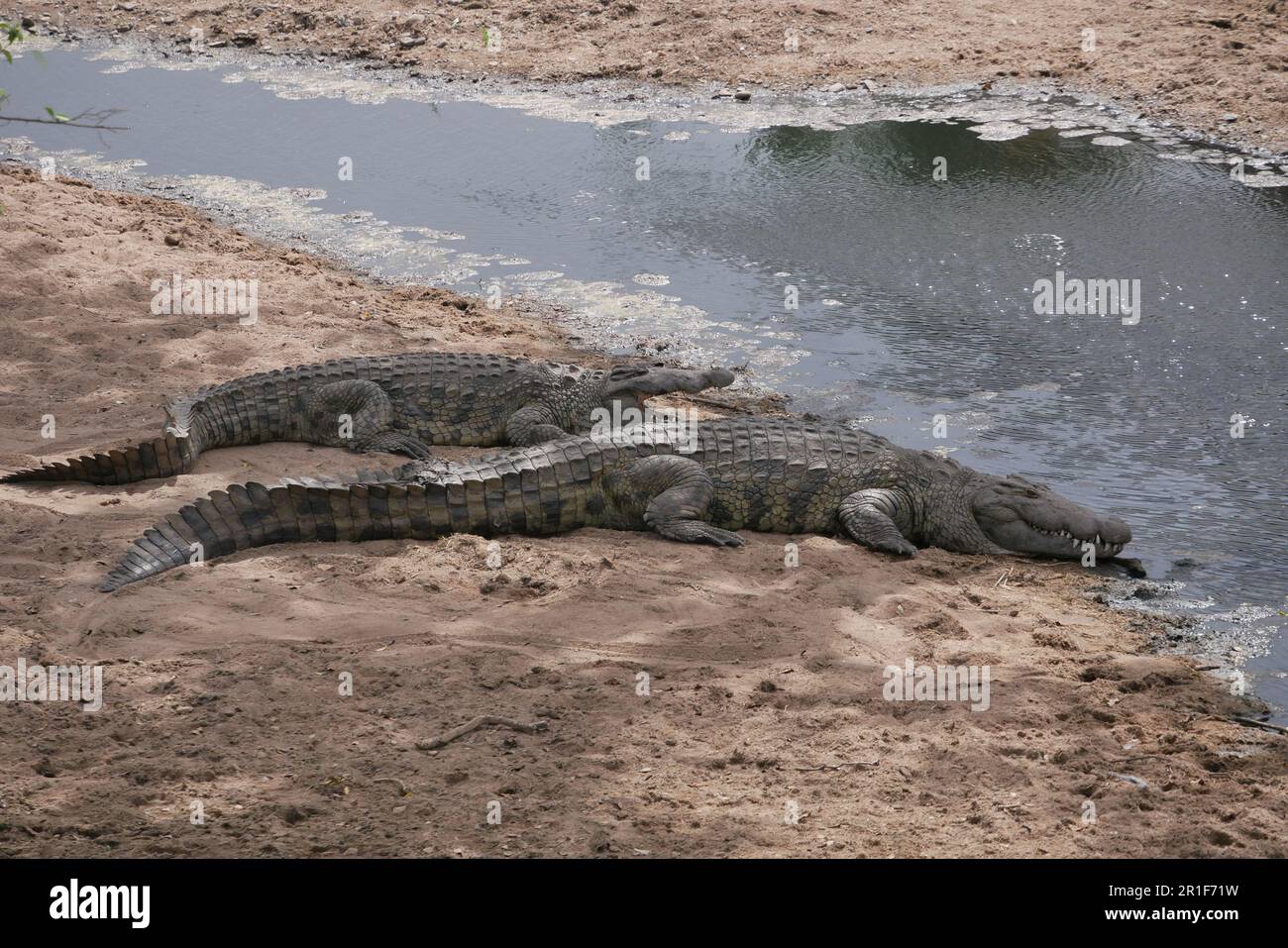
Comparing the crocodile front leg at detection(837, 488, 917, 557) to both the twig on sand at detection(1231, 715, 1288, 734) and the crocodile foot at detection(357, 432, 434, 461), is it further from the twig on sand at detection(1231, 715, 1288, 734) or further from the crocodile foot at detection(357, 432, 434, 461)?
the crocodile foot at detection(357, 432, 434, 461)

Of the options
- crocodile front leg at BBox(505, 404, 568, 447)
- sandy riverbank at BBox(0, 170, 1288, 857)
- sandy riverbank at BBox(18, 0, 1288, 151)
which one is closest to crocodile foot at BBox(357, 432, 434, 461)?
crocodile front leg at BBox(505, 404, 568, 447)

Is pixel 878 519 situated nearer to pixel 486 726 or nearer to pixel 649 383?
pixel 649 383

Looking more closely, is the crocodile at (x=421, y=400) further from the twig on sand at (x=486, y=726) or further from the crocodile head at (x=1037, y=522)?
the twig on sand at (x=486, y=726)

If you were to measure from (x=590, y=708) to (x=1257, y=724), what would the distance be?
258 cm

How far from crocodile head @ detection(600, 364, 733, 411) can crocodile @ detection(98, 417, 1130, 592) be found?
1.04 m

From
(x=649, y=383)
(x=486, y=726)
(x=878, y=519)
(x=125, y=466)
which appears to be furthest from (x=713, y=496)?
(x=125, y=466)

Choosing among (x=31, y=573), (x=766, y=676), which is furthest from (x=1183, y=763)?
(x=31, y=573)

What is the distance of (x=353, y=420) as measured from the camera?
26.1 ft

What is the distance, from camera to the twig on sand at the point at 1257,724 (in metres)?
5.07

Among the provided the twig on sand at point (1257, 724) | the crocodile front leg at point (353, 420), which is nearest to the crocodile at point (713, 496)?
the crocodile front leg at point (353, 420)

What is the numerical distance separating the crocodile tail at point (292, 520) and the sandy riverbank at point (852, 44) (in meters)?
8.69

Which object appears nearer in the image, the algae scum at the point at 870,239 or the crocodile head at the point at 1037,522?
the crocodile head at the point at 1037,522

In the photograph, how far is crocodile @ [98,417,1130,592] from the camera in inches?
250

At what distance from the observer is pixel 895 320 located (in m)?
9.59
